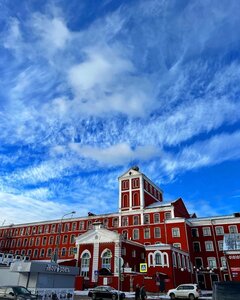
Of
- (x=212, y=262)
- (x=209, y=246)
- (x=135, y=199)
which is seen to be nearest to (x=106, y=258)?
(x=135, y=199)

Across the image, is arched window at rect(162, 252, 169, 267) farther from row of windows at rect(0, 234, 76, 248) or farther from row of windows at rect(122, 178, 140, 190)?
row of windows at rect(0, 234, 76, 248)

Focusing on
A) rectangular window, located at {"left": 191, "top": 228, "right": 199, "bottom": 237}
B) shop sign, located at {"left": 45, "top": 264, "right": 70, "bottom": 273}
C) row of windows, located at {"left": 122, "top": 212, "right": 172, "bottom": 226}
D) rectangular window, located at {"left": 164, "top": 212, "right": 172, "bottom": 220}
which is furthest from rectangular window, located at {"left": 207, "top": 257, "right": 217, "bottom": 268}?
shop sign, located at {"left": 45, "top": 264, "right": 70, "bottom": 273}

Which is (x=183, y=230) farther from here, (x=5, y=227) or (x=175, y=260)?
(x=5, y=227)

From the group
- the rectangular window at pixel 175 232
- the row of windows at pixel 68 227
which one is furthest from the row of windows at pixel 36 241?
the rectangular window at pixel 175 232

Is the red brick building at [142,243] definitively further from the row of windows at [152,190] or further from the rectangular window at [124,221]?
the rectangular window at [124,221]

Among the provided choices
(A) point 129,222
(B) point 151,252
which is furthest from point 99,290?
(A) point 129,222

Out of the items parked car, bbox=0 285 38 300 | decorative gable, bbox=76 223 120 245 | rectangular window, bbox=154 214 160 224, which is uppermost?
rectangular window, bbox=154 214 160 224

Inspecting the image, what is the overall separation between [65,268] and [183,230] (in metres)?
33.7

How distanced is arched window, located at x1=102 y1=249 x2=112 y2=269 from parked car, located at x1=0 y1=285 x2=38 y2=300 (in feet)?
82.3

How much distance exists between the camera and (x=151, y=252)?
4034 centimetres

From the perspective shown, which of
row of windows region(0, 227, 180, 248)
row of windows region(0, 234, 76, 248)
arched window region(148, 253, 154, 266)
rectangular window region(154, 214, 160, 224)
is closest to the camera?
arched window region(148, 253, 154, 266)

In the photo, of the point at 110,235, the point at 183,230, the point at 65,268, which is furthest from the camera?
the point at 183,230

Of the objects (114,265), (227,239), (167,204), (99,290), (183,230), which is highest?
(167,204)

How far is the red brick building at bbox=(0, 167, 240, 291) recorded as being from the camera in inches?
1481
